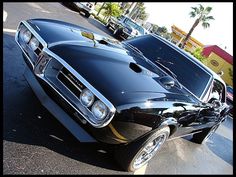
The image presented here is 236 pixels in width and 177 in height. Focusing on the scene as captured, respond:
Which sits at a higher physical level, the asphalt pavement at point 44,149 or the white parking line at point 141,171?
the white parking line at point 141,171

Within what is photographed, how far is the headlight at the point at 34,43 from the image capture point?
148 inches

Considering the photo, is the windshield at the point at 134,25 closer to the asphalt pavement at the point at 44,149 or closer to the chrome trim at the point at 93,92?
the asphalt pavement at the point at 44,149

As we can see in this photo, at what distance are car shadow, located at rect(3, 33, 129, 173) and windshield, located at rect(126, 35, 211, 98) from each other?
1689 millimetres

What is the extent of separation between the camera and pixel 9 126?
344 centimetres

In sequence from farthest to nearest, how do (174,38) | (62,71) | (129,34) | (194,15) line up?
1. (174,38)
2. (194,15)
3. (129,34)
4. (62,71)

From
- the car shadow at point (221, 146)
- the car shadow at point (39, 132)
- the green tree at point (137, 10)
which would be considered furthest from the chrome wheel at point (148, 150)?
the green tree at point (137, 10)

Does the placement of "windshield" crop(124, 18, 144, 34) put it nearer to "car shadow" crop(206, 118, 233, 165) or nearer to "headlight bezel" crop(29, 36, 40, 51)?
"car shadow" crop(206, 118, 233, 165)

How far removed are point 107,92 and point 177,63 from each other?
2.21m

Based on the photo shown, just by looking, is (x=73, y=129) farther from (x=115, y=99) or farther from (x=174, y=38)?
(x=174, y=38)

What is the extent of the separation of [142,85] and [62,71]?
35.7 inches

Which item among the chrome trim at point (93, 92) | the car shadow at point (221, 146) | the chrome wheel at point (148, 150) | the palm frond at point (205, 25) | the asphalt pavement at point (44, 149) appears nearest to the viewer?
the chrome trim at point (93, 92)

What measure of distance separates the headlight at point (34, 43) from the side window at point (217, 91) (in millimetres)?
2844

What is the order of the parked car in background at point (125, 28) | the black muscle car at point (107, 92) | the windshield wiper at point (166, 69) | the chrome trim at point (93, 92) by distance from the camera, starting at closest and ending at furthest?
1. the chrome trim at point (93, 92)
2. the black muscle car at point (107, 92)
3. the windshield wiper at point (166, 69)
4. the parked car in background at point (125, 28)

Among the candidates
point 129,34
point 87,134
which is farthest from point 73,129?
point 129,34
